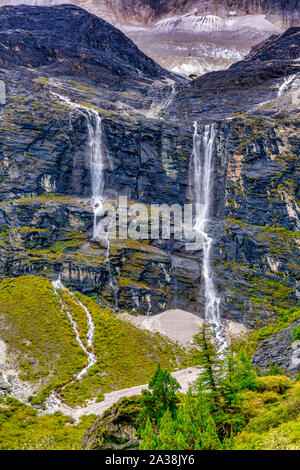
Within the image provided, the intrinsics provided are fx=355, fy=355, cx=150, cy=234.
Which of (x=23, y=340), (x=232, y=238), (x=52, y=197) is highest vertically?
(x=52, y=197)

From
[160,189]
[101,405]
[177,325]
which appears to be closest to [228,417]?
[101,405]

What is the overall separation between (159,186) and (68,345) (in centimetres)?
4392

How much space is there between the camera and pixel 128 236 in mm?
71562

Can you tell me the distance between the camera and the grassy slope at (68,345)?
43719 mm

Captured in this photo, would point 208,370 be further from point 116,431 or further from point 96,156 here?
point 96,156

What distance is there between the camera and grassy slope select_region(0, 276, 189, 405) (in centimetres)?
4372

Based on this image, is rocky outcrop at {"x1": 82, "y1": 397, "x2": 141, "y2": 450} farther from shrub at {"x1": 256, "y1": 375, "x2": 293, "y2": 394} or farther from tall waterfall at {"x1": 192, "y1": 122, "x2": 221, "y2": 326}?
tall waterfall at {"x1": 192, "y1": 122, "x2": 221, "y2": 326}

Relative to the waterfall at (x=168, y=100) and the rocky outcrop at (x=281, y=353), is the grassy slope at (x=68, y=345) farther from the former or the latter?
the waterfall at (x=168, y=100)

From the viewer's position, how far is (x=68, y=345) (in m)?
49.9

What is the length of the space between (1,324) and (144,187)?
43605mm

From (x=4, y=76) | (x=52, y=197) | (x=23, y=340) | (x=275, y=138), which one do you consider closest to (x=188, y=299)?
(x=23, y=340)

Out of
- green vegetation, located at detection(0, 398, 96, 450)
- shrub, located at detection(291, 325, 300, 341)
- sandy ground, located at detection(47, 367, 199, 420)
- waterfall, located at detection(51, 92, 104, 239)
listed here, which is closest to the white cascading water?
waterfall, located at detection(51, 92, 104, 239)

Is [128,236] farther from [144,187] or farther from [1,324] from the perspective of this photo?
[1,324]

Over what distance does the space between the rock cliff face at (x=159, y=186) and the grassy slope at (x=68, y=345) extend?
17.5 feet
